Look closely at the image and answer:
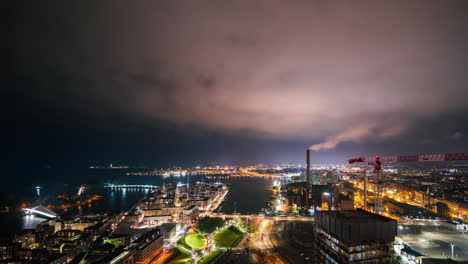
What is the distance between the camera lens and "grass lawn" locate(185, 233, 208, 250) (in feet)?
57.8

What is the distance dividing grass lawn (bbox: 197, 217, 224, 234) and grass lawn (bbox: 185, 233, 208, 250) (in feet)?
3.89

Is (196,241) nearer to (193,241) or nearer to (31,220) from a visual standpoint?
(193,241)

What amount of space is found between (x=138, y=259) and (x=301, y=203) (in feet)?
68.9

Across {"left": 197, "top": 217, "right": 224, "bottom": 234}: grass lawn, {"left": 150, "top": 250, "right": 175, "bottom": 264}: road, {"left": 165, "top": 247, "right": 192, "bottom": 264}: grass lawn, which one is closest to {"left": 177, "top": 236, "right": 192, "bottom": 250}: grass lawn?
{"left": 165, "top": 247, "right": 192, "bottom": 264}: grass lawn

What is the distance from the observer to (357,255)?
8.31 metres

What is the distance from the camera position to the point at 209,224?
22.5 m

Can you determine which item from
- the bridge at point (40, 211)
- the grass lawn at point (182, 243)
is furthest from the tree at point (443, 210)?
the bridge at point (40, 211)

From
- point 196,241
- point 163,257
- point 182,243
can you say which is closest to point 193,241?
point 196,241

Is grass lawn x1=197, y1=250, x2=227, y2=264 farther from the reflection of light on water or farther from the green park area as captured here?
the reflection of light on water

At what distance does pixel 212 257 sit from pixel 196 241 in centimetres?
359

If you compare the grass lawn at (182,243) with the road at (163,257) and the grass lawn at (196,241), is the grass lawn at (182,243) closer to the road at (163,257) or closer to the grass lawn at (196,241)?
the grass lawn at (196,241)

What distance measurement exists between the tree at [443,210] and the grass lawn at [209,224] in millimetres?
24003

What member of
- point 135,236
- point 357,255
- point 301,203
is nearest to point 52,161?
point 135,236

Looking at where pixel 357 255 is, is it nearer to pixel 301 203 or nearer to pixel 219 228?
pixel 219 228
